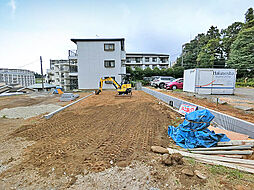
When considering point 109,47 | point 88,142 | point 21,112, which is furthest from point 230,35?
point 21,112

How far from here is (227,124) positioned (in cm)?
→ 408

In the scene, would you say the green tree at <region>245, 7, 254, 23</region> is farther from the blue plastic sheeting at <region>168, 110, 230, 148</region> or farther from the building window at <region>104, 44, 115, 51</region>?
the blue plastic sheeting at <region>168, 110, 230, 148</region>

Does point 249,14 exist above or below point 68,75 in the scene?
above

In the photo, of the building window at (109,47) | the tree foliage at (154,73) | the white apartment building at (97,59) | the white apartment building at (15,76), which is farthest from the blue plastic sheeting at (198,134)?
the white apartment building at (15,76)

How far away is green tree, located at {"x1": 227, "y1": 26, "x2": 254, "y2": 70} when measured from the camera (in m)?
22.1

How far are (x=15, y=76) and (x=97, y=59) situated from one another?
163 feet

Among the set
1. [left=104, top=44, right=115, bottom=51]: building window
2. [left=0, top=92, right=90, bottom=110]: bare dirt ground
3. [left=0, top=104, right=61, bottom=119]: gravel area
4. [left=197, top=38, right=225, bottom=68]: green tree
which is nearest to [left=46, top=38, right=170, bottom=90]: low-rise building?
[left=104, top=44, right=115, bottom=51]: building window

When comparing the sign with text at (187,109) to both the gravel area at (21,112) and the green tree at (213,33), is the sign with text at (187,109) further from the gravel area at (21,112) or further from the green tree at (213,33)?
the green tree at (213,33)

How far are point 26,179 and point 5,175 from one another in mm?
464

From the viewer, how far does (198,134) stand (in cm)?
313

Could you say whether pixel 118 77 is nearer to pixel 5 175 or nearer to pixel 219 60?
pixel 5 175

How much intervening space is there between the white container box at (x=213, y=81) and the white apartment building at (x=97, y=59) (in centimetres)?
1205

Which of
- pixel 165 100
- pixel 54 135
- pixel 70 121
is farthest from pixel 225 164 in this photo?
pixel 165 100

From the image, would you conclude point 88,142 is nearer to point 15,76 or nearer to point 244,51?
point 244,51
